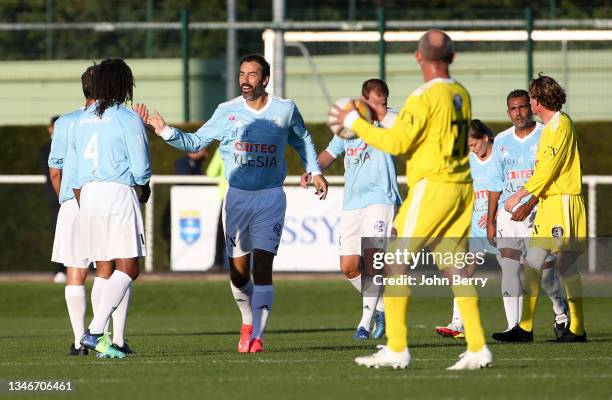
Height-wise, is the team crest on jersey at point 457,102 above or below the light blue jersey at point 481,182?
above

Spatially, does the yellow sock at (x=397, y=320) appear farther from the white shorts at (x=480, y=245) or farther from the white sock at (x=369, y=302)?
the white shorts at (x=480, y=245)

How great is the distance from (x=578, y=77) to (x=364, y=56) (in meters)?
3.39

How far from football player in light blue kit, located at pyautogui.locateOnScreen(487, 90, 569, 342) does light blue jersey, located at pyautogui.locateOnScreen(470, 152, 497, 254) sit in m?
0.12

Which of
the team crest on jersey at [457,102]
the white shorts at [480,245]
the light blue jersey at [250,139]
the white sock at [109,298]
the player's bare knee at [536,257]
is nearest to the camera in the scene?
the team crest on jersey at [457,102]

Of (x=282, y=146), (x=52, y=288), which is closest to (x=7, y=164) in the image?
(x=52, y=288)

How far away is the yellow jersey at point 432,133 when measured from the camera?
30.7ft

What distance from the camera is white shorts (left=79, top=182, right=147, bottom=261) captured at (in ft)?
35.3

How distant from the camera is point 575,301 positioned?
1270 cm

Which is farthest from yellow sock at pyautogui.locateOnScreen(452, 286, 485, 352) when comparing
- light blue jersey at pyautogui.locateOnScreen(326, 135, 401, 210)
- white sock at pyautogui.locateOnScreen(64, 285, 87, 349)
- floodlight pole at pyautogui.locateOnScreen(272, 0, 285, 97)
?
floodlight pole at pyautogui.locateOnScreen(272, 0, 285, 97)

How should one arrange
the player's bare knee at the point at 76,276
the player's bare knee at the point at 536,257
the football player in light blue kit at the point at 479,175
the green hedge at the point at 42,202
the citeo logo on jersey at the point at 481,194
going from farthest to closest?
the green hedge at the point at 42,202 < the citeo logo on jersey at the point at 481,194 < the football player in light blue kit at the point at 479,175 < the player's bare knee at the point at 536,257 < the player's bare knee at the point at 76,276

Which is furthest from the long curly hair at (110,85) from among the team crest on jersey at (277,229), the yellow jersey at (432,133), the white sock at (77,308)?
the yellow jersey at (432,133)

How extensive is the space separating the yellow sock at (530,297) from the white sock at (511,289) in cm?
41

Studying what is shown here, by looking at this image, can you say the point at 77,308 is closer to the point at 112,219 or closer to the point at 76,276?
the point at 76,276

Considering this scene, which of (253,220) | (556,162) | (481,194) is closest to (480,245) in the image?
(481,194)
